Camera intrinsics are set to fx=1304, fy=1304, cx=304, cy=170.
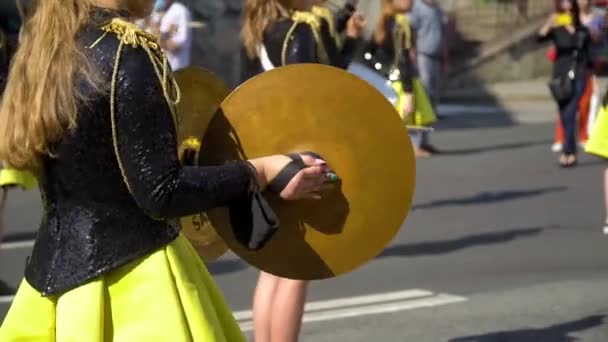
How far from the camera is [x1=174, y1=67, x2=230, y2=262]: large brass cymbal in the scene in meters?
3.35

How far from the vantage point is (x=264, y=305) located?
4.60 metres

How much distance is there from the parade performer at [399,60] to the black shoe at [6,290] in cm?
279

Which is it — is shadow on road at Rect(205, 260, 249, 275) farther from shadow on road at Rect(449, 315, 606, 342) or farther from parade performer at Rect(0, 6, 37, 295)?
shadow on road at Rect(449, 315, 606, 342)

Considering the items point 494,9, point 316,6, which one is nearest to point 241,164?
point 316,6

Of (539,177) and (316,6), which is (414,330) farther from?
(539,177)

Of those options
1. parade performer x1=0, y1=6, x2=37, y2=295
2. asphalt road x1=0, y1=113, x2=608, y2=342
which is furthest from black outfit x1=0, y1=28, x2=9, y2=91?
asphalt road x1=0, y1=113, x2=608, y2=342

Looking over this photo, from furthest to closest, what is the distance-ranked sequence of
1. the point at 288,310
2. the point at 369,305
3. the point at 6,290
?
the point at 6,290 < the point at 369,305 < the point at 288,310

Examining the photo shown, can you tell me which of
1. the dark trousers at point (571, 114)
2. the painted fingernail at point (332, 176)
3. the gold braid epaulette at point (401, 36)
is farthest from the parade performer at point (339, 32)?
the dark trousers at point (571, 114)

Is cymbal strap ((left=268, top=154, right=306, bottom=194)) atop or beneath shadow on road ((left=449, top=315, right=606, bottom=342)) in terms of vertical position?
atop

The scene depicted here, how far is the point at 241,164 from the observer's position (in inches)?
112

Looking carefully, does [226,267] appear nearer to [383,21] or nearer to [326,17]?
[326,17]

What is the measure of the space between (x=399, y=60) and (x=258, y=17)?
4.64 meters

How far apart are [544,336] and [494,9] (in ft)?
52.2

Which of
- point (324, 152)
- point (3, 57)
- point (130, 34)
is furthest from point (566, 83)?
point (130, 34)
